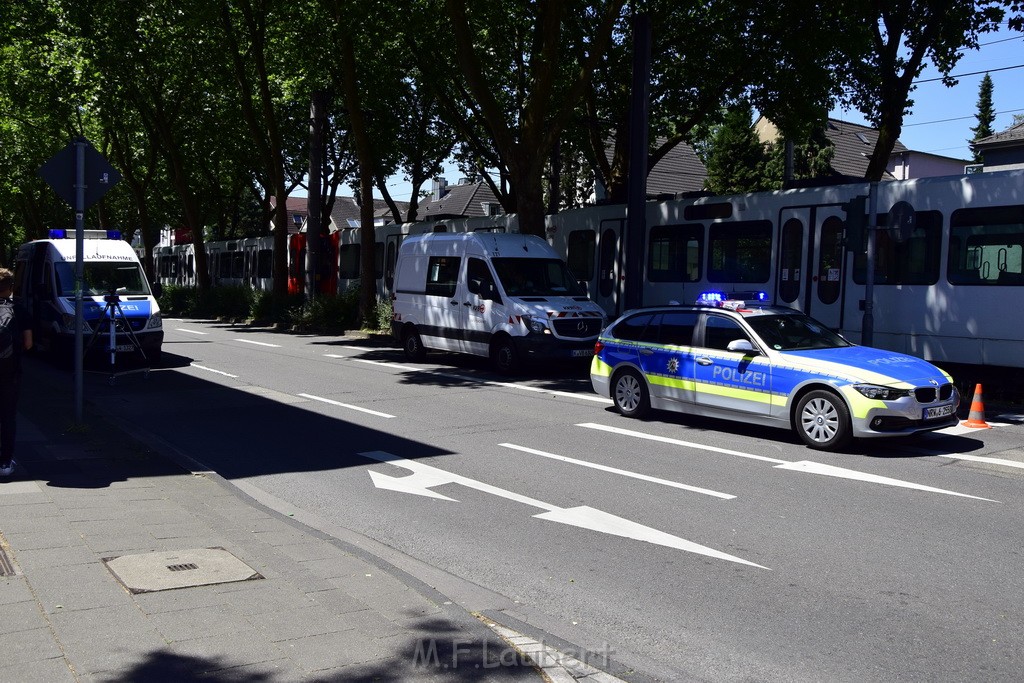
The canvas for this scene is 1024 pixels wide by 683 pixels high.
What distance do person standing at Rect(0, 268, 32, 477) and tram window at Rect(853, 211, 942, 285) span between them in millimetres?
11427

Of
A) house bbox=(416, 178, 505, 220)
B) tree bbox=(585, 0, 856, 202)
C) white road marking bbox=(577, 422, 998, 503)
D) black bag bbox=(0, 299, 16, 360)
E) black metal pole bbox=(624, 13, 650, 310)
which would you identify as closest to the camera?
black bag bbox=(0, 299, 16, 360)

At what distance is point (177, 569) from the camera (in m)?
5.30

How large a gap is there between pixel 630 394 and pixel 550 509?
4644 millimetres

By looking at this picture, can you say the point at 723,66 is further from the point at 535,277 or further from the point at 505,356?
the point at 505,356

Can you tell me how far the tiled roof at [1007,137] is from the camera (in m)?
34.1

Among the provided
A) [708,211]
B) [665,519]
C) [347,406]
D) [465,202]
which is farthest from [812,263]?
[465,202]

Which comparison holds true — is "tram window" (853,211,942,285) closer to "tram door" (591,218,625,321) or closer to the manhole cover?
"tram door" (591,218,625,321)

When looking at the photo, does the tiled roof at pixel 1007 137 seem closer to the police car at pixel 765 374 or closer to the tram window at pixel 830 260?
the tram window at pixel 830 260

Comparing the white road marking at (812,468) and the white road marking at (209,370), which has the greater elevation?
the white road marking at (209,370)

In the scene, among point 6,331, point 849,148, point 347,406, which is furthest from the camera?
point 849,148

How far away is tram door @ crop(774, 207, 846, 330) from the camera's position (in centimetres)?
1561

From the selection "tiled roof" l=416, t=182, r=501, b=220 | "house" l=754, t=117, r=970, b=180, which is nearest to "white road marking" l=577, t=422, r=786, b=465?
"house" l=754, t=117, r=970, b=180

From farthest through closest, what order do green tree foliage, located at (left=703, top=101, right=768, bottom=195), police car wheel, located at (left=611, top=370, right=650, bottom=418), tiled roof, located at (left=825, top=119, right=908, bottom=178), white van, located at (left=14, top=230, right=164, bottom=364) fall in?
tiled roof, located at (left=825, top=119, right=908, bottom=178), green tree foliage, located at (left=703, top=101, right=768, bottom=195), white van, located at (left=14, top=230, right=164, bottom=364), police car wheel, located at (left=611, top=370, right=650, bottom=418)

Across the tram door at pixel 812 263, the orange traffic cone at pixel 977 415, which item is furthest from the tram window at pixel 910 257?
the orange traffic cone at pixel 977 415
